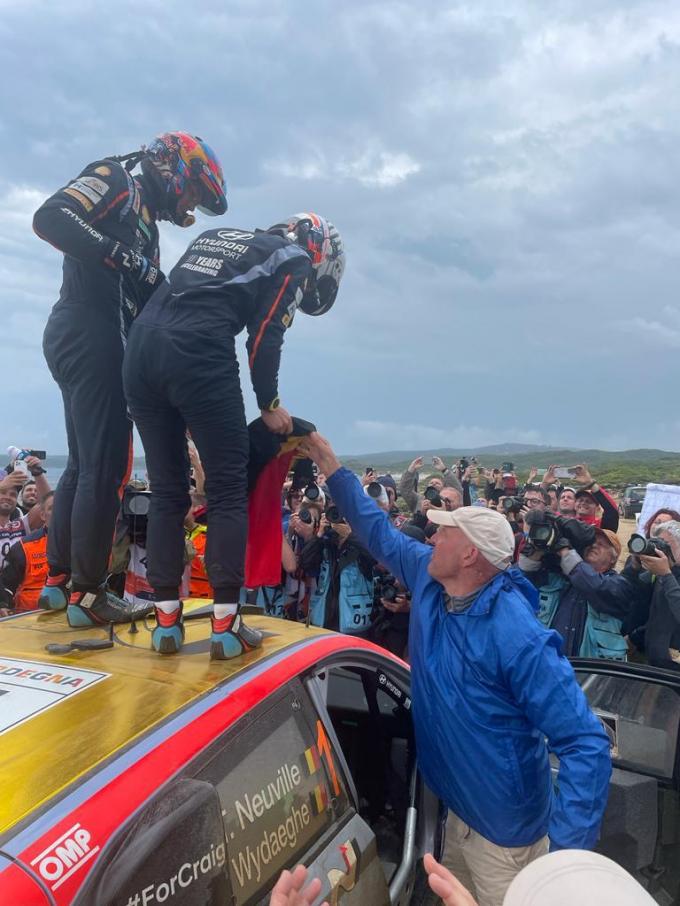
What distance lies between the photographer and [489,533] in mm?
2652

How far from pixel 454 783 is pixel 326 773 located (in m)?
0.69

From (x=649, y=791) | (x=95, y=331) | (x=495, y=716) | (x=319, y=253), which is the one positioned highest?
(x=319, y=253)

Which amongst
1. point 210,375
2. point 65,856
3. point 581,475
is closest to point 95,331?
point 210,375

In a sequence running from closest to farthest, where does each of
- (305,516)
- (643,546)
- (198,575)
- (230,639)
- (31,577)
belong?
(230,639), (643,546), (31,577), (198,575), (305,516)

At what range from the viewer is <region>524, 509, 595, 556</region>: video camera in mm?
4910

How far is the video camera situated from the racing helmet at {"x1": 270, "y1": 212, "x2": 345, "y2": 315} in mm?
2573

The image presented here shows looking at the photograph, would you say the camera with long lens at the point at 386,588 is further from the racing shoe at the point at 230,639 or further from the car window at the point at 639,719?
the racing shoe at the point at 230,639

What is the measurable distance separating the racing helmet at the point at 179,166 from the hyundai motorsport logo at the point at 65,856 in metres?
2.45

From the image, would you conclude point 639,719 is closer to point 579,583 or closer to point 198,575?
point 579,583

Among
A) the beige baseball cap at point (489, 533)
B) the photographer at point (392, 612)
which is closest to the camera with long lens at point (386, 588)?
the photographer at point (392, 612)

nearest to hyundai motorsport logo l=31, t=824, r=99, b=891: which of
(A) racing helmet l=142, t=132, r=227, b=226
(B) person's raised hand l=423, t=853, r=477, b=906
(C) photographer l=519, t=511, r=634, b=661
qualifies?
(B) person's raised hand l=423, t=853, r=477, b=906

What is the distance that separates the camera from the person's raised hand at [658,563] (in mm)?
4379

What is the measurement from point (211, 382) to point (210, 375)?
26mm

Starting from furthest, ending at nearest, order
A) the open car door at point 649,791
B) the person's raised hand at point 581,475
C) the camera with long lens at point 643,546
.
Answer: the person's raised hand at point 581,475
the camera with long lens at point 643,546
the open car door at point 649,791
